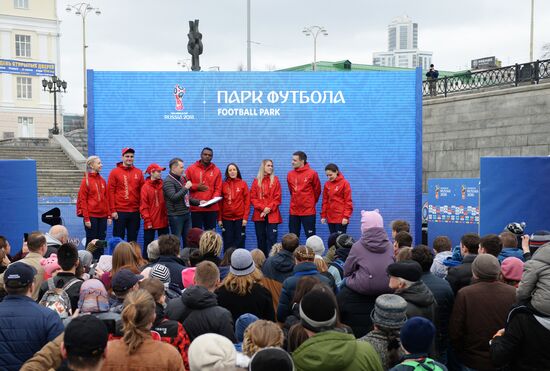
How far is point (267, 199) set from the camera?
1001 cm

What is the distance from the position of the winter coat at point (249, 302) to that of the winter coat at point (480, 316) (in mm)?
1375

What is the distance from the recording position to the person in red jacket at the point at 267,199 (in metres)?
9.98

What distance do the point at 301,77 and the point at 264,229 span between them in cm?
269

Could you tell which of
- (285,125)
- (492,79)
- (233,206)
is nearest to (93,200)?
(233,206)

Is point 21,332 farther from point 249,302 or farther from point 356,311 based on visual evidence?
point 356,311

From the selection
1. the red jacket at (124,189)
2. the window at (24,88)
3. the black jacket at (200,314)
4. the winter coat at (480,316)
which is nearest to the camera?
the black jacket at (200,314)

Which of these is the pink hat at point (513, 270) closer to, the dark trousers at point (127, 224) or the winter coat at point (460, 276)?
the winter coat at point (460, 276)

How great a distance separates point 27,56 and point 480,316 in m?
52.3

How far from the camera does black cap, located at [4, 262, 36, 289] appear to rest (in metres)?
3.78

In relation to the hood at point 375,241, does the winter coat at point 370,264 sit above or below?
below

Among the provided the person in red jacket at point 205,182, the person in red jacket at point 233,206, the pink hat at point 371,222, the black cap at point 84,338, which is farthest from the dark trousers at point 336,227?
the black cap at point 84,338

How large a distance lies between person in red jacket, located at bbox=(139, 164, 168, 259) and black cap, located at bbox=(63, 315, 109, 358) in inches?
255

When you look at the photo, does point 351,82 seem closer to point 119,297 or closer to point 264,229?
point 264,229

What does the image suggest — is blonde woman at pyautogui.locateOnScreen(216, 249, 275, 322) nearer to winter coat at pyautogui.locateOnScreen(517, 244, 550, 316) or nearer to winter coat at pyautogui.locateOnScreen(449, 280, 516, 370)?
winter coat at pyautogui.locateOnScreen(449, 280, 516, 370)
